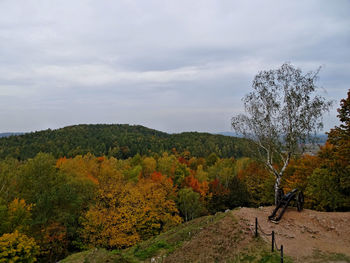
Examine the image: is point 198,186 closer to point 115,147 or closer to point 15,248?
point 15,248

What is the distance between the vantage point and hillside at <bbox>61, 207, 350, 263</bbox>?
1271 centimetres

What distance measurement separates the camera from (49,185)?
96.1ft

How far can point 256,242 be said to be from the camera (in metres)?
13.8

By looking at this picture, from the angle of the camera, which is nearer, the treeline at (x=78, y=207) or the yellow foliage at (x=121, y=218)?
the treeline at (x=78, y=207)

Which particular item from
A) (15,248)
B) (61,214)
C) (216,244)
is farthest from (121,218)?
(216,244)

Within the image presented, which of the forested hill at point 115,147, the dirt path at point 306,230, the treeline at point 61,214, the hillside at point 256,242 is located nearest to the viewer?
the hillside at point 256,242

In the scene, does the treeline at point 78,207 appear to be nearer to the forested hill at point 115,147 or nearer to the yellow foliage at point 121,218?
the yellow foliage at point 121,218

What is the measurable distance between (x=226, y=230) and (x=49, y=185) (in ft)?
79.7

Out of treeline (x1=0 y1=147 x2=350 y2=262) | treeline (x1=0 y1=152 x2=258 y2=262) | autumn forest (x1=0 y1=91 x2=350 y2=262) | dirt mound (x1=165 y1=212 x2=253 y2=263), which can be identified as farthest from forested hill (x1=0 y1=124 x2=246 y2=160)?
dirt mound (x1=165 y1=212 x2=253 y2=263)

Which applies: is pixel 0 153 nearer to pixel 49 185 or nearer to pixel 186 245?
pixel 49 185

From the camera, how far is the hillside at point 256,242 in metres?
12.7

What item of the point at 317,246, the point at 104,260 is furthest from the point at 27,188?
the point at 317,246

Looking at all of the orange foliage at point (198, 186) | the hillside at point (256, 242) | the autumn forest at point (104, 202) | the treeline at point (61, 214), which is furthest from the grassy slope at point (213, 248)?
the orange foliage at point (198, 186)

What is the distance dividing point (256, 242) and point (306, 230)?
14.5 feet
